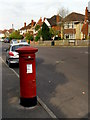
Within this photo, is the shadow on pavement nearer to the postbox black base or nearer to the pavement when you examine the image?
the pavement

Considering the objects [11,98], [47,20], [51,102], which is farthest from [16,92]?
[47,20]

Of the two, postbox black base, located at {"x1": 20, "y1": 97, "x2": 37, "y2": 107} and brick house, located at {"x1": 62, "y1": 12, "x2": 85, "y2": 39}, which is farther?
brick house, located at {"x1": 62, "y1": 12, "x2": 85, "y2": 39}

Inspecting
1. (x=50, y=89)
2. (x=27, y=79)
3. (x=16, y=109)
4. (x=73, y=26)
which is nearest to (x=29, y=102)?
(x=16, y=109)

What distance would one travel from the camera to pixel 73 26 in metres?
55.2

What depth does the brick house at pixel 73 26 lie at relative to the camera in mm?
54031

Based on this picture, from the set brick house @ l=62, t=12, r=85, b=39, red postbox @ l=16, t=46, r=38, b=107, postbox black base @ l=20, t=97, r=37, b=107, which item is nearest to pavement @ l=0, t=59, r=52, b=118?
postbox black base @ l=20, t=97, r=37, b=107

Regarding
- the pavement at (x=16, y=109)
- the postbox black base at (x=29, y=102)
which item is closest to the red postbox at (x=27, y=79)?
the postbox black base at (x=29, y=102)

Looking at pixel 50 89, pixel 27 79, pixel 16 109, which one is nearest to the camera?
pixel 16 109

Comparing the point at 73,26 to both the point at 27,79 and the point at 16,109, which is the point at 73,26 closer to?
the point at 27,79

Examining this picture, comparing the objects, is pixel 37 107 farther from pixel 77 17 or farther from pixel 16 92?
pixel 77 17

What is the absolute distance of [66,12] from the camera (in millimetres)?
50125

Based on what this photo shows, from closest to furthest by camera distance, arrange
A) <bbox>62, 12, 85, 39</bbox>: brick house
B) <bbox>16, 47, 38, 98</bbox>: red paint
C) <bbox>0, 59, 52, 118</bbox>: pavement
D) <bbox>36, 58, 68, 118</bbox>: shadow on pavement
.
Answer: <bbox>0, 59, 52, 118</bbox>: pavement < <bbox>36, 58, 68, 118</bbox>: shadow on pavement < <bbox>16, 47, 38, 98</bbox>: red paint < <bbox>62, 12, 85, 39</bbox>: brick house

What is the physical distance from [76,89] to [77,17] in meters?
51.0

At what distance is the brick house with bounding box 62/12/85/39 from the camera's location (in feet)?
177
